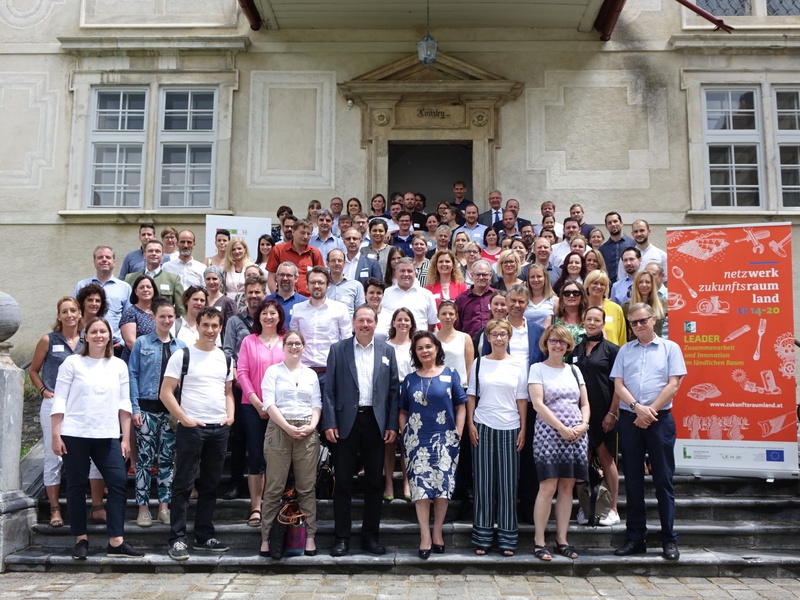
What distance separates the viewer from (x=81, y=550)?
225 inches

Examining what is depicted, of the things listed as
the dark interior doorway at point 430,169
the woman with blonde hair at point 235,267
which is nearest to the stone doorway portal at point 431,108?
the dark interior doorway at point 430,169

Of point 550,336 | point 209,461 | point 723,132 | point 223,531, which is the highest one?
point 723,132

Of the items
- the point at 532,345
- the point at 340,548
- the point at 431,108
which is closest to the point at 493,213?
the point at 431,108

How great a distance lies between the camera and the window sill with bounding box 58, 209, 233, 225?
11.5 metres

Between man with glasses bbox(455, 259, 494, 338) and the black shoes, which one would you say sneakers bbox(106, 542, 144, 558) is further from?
man with glasses bbox(455, 259, 494, 338)

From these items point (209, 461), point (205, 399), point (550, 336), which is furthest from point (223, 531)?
point (550, 336)

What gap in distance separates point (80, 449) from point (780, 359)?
5747 mm

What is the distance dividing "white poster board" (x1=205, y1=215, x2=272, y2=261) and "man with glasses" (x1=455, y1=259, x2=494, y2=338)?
4162mm

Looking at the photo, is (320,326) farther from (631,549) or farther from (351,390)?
(631,549)

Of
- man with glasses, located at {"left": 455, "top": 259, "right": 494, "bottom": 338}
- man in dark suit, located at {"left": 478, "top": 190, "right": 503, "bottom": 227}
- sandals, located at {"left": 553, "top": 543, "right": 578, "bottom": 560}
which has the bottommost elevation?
sandals, located at {"left": 553, "top": 543, "right": 578, "bottom": 560}

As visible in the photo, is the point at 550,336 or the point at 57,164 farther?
the point at 57,164

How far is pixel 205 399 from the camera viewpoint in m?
5.93

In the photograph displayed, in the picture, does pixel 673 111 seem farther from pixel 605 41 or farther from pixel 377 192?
pixel 377 192

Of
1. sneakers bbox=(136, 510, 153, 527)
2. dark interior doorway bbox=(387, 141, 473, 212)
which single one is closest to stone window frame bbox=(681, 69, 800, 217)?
dark interior doorway bbox=(387, 141, 473, 212)
